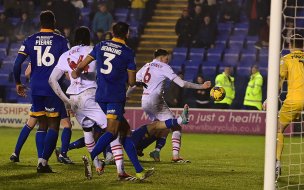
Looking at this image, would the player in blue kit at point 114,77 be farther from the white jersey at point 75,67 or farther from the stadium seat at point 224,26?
the stadium seat at point 224,26

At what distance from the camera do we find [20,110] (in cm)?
2105

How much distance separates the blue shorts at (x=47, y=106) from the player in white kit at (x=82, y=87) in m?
0.31

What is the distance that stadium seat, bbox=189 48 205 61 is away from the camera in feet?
80.2

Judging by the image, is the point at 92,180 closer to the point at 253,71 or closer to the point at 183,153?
the point at 183,153

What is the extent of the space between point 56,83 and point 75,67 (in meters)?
0.36

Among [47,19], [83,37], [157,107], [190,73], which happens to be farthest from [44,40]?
[190,73]

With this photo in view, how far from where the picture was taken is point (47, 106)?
10.8m

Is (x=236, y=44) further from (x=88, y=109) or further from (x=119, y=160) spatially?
(x=119, y=160)

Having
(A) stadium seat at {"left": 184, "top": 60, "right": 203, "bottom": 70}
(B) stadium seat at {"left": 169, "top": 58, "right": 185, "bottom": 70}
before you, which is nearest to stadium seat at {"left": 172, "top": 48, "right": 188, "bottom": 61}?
(B) stadium seat at {"left": 169, "top": 58, "right": 185, "bottom": 70}

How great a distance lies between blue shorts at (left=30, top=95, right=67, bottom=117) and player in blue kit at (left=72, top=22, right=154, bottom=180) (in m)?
1.31

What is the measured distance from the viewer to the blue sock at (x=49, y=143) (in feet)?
34.5

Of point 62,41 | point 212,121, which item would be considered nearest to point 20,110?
point 212,121

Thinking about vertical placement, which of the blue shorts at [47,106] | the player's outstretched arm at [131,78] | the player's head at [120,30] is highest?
the player's head at [120,30]

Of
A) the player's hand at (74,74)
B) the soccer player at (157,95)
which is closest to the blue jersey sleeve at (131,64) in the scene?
the player's hand at (74,74)
